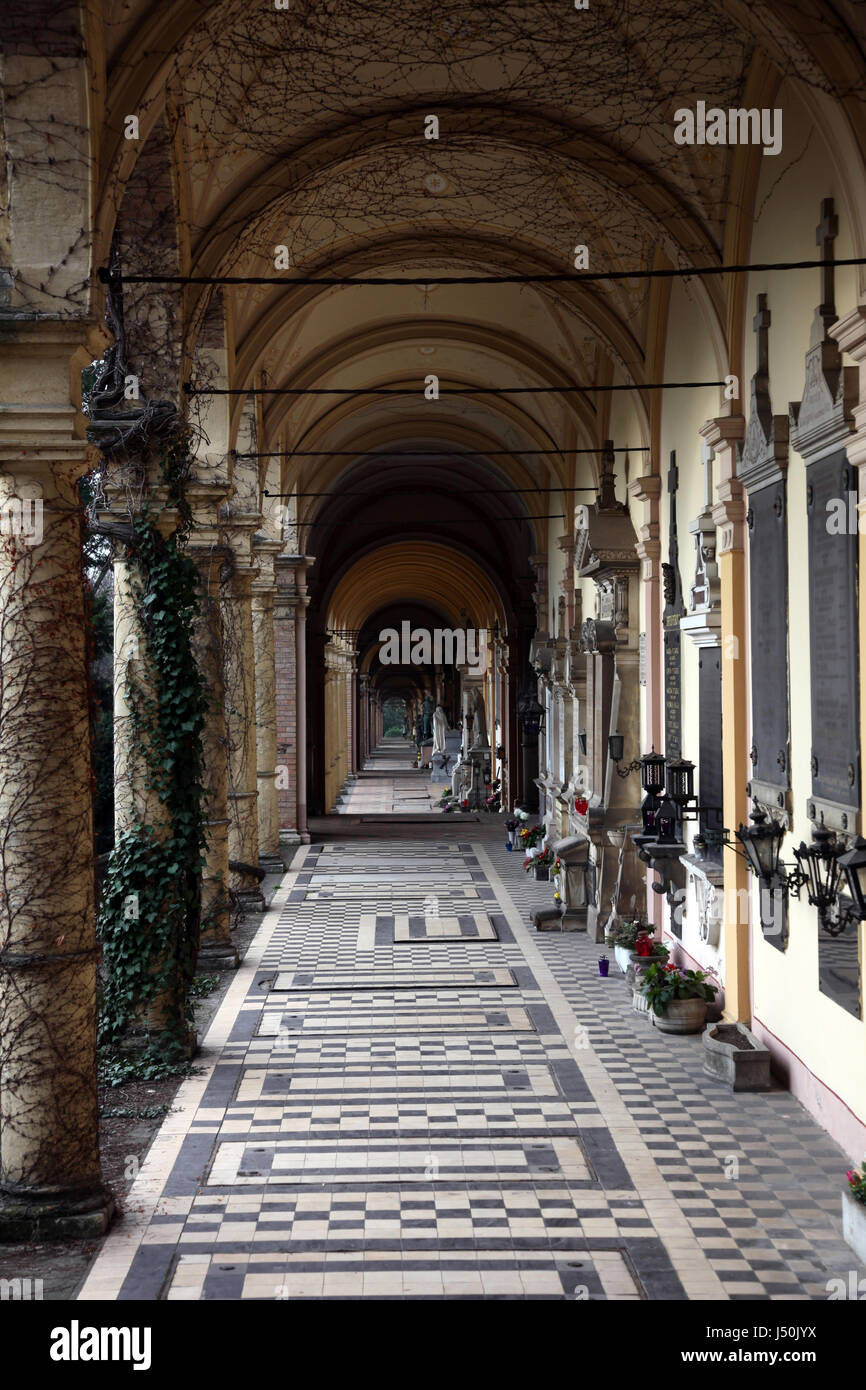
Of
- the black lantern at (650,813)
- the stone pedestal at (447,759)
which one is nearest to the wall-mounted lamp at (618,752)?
the black lantern at (650,813)

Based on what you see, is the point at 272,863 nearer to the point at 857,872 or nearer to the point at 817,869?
the point at 817,869

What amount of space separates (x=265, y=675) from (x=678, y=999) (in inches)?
347

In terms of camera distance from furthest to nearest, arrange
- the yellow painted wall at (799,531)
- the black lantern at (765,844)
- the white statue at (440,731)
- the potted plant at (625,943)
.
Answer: the white statue at (440,731), the potted plant at (625,943), the black lantern at (765,844), the yellow painted wall at (799,531)

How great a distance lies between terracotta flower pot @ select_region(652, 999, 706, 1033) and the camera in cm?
988

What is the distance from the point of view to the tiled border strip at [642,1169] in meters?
5.63

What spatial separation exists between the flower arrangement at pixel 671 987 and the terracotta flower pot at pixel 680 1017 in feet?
0.11

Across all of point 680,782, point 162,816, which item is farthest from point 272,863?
point 162,816

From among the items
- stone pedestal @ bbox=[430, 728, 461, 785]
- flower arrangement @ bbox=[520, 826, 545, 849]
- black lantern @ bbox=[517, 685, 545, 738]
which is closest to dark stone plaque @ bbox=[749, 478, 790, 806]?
flower arrangement @ bbox=[520, 826, 545, 849]

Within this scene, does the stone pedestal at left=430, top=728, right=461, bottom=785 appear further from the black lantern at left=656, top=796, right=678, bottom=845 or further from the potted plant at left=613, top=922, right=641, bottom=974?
the black lantern at left=656, top=796, right=678, bottom=845

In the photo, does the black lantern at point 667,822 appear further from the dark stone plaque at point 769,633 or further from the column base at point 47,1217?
the column base at point 47,1217

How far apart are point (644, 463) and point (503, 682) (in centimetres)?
1656

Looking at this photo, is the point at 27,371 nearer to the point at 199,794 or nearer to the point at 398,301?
the point at 199,794

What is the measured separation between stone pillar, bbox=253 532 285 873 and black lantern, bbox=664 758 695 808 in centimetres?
778

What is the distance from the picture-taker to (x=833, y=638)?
6926 millimetres
